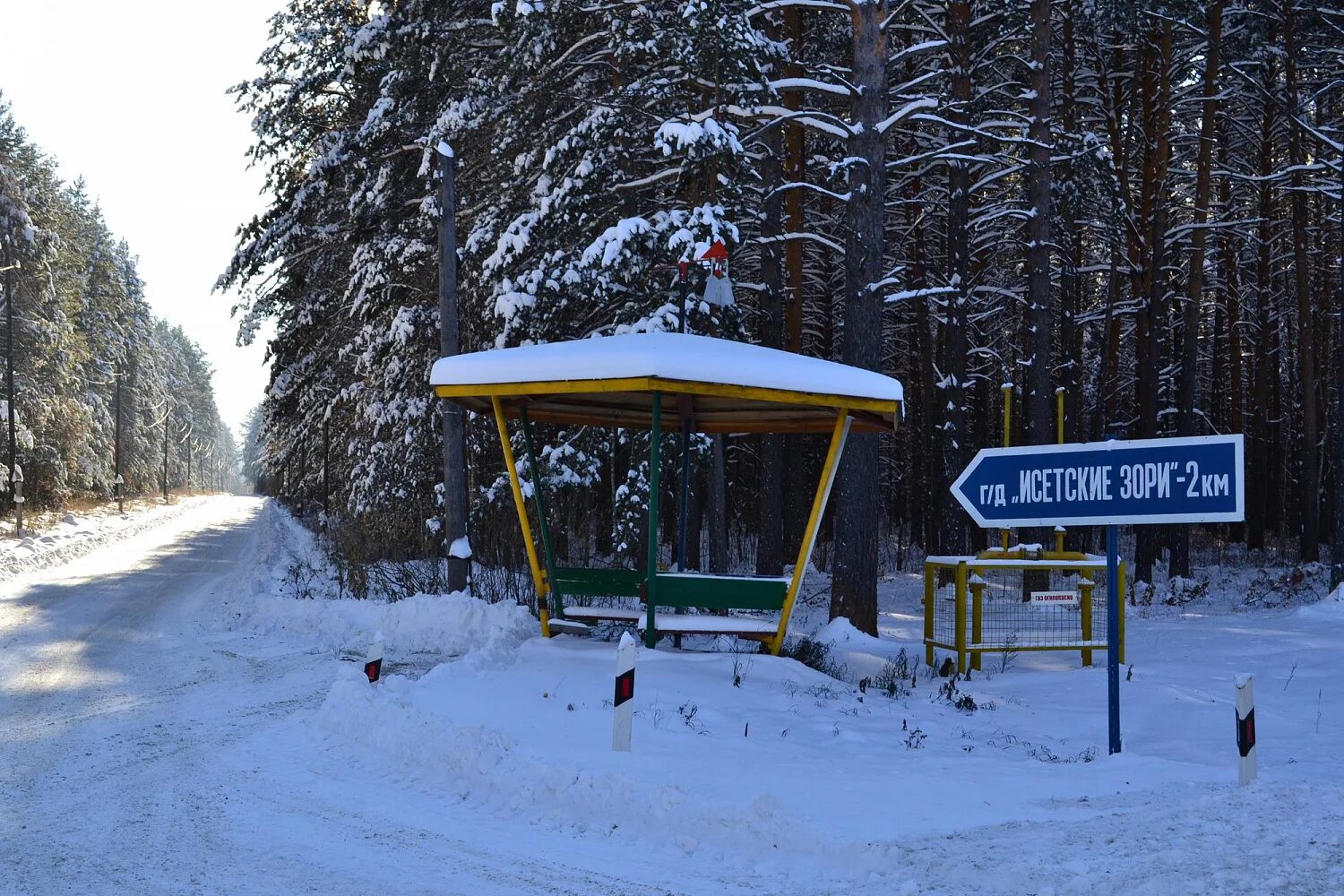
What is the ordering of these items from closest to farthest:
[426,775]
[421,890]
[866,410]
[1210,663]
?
[421,890], [426,775], [866,410], [1210,663]

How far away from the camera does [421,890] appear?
5203 mm

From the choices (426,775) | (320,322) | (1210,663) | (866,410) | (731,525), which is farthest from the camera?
(731,525)

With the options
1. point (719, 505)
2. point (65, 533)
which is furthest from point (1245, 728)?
point (65, 533)

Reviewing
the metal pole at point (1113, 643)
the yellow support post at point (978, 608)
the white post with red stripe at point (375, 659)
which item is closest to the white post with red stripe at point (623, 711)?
the white post with red stripe at point (375, 659)

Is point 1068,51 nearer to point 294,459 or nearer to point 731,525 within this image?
point 731,525

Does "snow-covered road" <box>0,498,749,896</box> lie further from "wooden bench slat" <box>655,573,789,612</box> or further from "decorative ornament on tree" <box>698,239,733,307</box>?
"decorative ornament on tree" <box>698,239,733,307</box>

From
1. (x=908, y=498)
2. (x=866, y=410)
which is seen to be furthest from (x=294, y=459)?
(x=866, y=410)

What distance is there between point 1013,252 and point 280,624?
2359cm

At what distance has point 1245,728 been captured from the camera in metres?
6.51

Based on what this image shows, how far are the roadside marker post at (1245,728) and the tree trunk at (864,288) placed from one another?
817cm

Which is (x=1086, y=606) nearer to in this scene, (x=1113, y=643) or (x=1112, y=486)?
(x=1113, y=643)

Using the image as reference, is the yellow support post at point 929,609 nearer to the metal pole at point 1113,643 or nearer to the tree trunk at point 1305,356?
the metal pole at point 1113,643

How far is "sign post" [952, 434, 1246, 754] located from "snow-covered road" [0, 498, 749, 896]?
11.4ft

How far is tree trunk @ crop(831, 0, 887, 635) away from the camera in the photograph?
14711 mm
